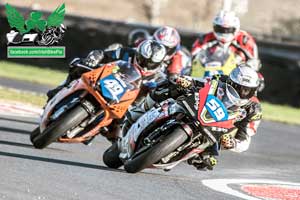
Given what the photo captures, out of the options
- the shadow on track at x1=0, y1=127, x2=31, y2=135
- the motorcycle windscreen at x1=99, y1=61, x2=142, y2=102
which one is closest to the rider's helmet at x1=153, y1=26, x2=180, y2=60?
the motorcycle windscreen at x1=99, y1=61, x2=142, y2=102

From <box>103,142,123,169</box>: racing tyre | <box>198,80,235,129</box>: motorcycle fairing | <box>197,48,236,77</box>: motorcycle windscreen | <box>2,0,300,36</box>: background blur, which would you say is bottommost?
<box>2,0,300,36</box>: background blur

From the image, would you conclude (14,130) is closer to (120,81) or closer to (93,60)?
(93,60)

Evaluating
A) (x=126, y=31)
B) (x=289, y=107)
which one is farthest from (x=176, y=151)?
(x=126, y=31)

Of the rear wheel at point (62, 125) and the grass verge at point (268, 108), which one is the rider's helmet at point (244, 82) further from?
the grass verge at point (268, 108)

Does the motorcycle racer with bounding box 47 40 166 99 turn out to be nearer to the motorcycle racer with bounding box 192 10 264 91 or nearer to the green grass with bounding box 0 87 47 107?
the motorcycle racer with bounding box 192 10 264 91

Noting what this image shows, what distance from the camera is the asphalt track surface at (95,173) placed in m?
7.81

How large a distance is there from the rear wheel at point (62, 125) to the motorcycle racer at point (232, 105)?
0.49 meters

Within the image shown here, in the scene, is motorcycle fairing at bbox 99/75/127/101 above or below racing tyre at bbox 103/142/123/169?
above

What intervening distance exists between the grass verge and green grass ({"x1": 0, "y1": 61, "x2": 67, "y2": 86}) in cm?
397

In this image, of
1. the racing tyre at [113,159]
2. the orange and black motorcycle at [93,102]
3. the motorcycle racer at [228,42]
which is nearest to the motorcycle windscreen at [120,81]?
the orange and black motorcycle at [93,102]

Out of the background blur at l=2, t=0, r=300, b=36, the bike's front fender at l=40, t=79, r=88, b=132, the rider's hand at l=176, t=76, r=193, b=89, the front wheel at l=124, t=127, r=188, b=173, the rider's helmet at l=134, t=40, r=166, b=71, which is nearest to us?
the front wheel at l=124, t=127, r=188, b=173

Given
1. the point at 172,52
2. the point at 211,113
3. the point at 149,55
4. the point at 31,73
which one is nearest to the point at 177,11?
the point at 31,73

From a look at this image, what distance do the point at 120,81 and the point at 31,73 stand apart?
14223mm

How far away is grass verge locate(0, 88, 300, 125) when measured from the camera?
16641mm
